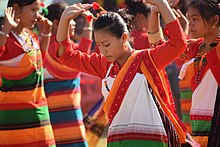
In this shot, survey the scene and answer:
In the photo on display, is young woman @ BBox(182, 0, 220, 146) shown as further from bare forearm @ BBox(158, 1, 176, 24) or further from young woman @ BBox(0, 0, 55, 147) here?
young woman @ BBox(0, 0, 55, 147)

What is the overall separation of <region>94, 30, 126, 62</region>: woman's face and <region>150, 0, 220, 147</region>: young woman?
0.61 m

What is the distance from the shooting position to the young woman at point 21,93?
572 centimetres

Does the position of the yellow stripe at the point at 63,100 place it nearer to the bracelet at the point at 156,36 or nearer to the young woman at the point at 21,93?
the young woman at the point at 21,93

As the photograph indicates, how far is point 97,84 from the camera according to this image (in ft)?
35.7

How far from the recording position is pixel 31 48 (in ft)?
19.1

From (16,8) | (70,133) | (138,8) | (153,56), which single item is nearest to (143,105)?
(153,56)

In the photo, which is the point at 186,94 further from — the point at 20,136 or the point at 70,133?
the point at 20,136

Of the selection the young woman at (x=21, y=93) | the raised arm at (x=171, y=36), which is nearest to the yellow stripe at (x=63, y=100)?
the young woman at (x=21, y=93)

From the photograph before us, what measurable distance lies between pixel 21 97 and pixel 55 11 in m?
1.61

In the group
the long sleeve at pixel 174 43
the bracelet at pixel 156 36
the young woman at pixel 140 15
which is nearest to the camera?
the long sleeve at pixel 174 43

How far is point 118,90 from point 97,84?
6.37 metres

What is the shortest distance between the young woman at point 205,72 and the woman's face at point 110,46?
614mm

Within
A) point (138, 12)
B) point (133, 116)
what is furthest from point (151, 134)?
point (138, 12)

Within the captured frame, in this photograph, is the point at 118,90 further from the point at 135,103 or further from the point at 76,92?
the point at 76,92
